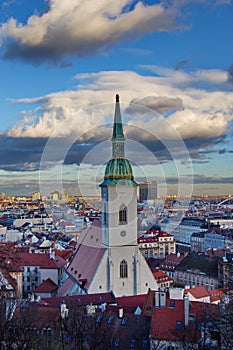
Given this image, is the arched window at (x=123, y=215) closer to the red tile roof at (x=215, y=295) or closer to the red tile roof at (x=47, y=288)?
the red tile roof at (x=215, y=295)

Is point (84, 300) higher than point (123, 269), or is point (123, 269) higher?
point (123, 269)

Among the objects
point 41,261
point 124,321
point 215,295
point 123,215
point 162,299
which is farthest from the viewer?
point 41,261

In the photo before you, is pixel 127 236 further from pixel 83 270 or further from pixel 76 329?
pixel 76 329

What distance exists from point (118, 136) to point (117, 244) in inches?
378

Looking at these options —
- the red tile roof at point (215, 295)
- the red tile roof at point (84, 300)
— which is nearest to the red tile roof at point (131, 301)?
the red tile roof at point (84, 300)

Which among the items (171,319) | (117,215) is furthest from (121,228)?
(171,319)

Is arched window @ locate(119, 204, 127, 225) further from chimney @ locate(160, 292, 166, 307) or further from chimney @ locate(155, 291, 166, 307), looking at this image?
chimney @ locate(160, 292, 166, 307)

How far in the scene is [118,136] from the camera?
148 ft

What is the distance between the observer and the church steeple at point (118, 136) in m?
44.4

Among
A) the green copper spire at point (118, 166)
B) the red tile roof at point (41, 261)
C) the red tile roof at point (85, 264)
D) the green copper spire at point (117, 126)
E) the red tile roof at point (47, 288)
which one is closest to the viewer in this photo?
the red tile roof at point (85, 264)

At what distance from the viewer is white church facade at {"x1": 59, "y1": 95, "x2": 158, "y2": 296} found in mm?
42312

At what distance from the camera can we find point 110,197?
43.8 metres

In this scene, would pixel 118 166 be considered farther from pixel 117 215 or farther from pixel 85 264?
pixel 85 264

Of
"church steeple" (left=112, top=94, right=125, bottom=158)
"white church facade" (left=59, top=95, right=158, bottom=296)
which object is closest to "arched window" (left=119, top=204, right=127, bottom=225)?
"white church facade" (left=59, top=95, right=158, bottom=296)
